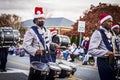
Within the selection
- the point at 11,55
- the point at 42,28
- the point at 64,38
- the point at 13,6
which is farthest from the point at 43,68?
the point at 64,38

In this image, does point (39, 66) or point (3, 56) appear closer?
point (39, 66)

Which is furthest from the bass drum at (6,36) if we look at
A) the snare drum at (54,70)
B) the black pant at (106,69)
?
the black pant at (106,69)

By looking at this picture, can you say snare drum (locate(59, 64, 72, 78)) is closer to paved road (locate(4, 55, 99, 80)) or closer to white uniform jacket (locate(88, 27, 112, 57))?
white uniform jacket (locate(88, 27, 112, 57))

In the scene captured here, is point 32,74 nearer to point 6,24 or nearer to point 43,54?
point 43,54

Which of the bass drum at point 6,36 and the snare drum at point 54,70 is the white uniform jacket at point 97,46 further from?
the bass drum at point 6,36

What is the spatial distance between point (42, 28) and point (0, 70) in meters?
4.61

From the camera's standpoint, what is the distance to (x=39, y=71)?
507cm

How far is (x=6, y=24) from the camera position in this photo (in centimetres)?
975

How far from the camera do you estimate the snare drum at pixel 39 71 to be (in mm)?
5044

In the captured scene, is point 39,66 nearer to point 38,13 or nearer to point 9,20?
point 38,13

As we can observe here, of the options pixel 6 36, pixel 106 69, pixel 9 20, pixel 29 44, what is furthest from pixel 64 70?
pixel 9 20

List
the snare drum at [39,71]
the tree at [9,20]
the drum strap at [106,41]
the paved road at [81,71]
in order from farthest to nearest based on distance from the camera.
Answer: the paved road at [81,71] → the tree at [9,20] → the drum strap at [106,41] → the snare drum at [39,71]

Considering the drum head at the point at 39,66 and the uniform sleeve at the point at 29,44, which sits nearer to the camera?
the drum head at the point at 39,66

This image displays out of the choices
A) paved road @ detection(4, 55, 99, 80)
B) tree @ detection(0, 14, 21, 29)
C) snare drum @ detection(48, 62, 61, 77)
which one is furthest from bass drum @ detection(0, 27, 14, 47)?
snare drum @ detection(48, 62, 61, 77)
